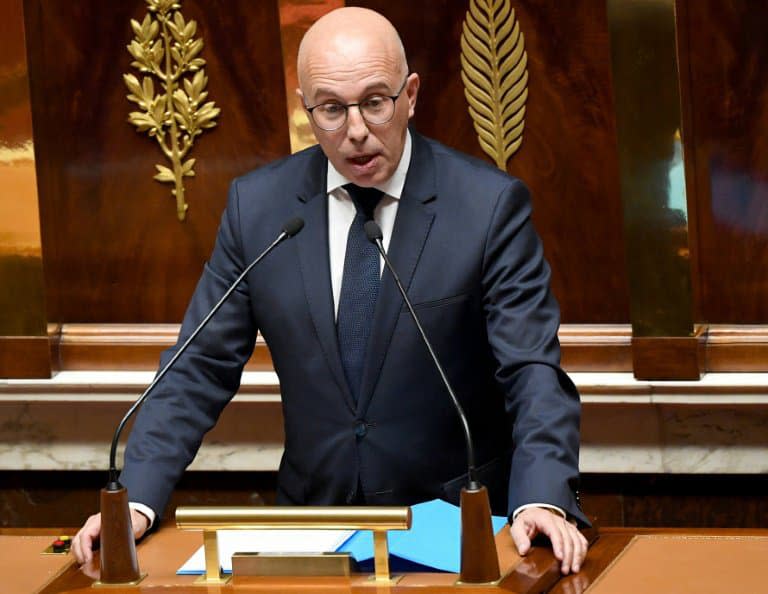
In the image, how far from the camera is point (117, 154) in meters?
4.14

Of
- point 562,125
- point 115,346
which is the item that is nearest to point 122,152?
point 115,346

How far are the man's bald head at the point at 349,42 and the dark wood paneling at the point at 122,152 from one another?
1401 mm

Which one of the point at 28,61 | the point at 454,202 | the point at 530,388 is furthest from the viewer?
the point at 28,61

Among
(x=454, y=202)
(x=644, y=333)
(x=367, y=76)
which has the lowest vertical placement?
(x=644, y=333)

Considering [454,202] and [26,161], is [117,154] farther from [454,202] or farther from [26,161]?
[454,202]

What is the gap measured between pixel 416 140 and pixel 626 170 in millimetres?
1073

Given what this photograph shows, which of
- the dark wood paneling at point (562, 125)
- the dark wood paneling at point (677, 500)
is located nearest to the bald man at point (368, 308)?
the dark wood paneling at point (562, 125)

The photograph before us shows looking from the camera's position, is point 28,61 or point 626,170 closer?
point 626,170

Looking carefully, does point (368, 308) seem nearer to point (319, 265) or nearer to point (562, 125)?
point (319, 265)

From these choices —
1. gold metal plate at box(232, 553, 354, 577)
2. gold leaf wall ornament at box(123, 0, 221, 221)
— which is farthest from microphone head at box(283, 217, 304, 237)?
gold leaf wall ornament at box(123, 0, 221, 221)

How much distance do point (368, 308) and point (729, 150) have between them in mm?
1453

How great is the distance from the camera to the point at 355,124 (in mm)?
2523

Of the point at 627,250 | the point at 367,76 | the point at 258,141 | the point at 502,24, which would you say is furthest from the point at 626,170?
the point at 367,76

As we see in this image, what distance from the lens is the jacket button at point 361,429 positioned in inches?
106
